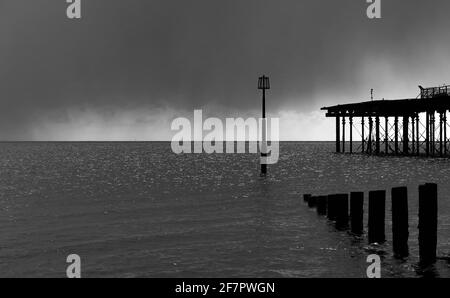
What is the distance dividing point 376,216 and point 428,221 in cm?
Result: 338

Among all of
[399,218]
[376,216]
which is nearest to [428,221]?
[399,218]

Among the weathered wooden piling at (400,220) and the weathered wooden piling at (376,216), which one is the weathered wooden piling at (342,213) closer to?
the weathered wooden piling at (376,216)

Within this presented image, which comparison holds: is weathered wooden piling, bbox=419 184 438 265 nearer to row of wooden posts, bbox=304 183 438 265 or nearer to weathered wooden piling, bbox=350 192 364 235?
row of wooden posts, bbox=304 183 438 265

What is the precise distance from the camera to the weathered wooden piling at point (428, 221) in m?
14.2

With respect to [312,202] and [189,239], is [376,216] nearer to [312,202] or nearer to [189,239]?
[189,239]

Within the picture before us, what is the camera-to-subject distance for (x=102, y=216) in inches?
1053

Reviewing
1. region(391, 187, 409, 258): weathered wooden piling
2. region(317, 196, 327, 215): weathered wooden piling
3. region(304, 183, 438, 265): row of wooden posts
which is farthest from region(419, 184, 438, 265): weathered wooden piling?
region(317, 196, 327, 215): weathered wooden piling

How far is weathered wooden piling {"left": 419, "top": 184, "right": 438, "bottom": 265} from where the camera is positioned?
14227 millimetres

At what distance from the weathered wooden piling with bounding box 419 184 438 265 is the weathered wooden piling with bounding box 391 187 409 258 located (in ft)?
3.00

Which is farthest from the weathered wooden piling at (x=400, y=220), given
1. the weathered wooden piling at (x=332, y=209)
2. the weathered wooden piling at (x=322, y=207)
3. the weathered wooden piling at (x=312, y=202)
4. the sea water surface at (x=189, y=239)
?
the weathered wooden piling at (x=312, y=202)
